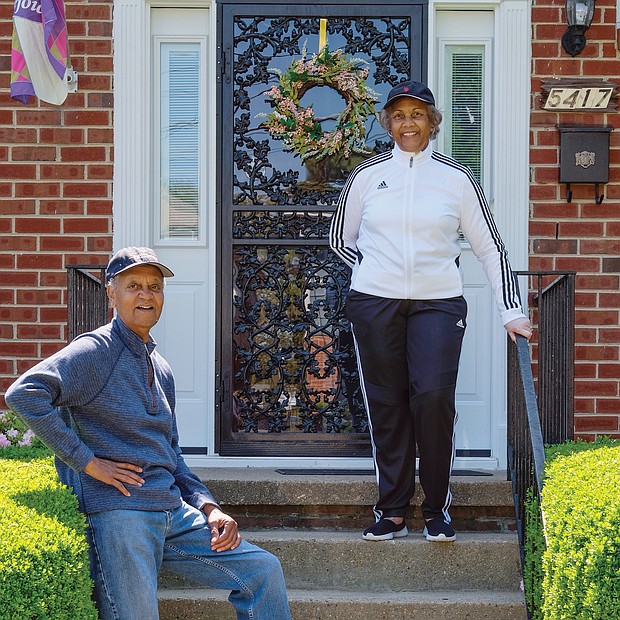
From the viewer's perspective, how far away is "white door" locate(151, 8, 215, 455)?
4988 millimetres

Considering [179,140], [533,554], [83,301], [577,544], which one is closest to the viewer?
[577,544]

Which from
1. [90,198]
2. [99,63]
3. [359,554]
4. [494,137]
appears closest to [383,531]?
[359,554]

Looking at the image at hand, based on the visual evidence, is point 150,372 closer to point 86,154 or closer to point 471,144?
point 86,154

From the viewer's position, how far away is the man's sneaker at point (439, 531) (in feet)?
12.9

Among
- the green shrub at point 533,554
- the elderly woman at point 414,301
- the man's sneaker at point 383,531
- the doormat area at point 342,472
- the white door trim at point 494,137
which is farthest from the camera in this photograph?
the white door trim at point 494,137

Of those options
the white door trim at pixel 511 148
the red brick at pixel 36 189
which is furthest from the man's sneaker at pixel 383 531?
the red brick at pixel 36 189

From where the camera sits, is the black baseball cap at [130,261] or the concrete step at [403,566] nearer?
the black baseball cap at [130,261]

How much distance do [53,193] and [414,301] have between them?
6.61 ft

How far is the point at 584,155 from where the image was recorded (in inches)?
188

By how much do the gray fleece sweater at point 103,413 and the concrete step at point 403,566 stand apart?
99 centimetres

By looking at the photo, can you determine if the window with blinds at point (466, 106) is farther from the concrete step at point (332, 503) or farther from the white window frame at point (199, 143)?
the concrete step at point (332, 503)

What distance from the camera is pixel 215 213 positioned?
4.93m

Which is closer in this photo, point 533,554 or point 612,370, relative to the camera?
point 533,554

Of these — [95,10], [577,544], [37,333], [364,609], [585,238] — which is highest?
[95,10]
